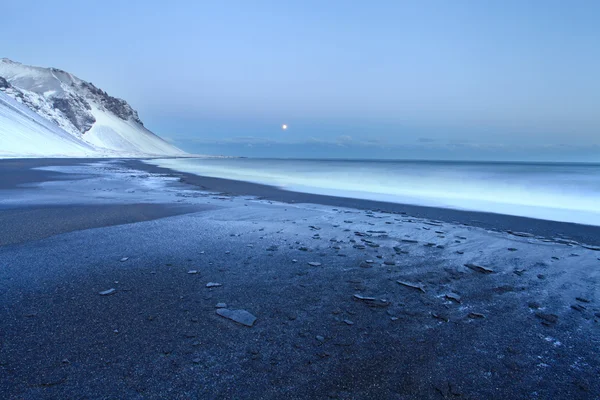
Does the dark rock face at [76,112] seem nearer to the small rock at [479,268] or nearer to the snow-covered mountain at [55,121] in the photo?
the snow-covered mountain at [55,121]

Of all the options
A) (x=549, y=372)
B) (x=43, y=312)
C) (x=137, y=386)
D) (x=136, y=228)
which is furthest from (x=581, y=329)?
(x=136, y=228)

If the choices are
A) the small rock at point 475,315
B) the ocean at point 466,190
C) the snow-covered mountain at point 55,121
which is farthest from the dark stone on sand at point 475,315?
the snow-covered mountain at point 55,121

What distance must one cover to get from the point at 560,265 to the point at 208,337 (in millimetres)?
6797

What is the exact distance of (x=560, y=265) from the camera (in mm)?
6590

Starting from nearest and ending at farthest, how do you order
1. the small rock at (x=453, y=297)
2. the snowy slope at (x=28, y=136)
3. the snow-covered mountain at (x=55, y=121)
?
the small rock at (x=453, y=297) → the snowy slope at (x=28, y=136) → the snow-covered mountain at (x=55, y=121)

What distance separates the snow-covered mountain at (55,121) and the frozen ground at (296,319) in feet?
241

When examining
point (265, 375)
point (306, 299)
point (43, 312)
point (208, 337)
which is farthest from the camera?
point (306, 299)

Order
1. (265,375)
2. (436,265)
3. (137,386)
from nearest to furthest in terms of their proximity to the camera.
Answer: (137,386) < (265,375) < (436,265)

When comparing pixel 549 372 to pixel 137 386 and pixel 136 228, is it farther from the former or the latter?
pixel 136 228

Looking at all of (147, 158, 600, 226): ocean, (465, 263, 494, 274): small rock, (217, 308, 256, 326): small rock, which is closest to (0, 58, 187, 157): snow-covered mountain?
(147, 158, 600, 226): ocean

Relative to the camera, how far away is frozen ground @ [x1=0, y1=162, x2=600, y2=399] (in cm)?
297

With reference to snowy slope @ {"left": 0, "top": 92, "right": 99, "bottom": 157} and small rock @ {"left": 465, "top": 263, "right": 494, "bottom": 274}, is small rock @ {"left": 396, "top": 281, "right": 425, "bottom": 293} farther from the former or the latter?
snowy slope @ {"left": 0, "top": 92, "right": 99, "bottom": 157}

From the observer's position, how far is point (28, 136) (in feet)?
258

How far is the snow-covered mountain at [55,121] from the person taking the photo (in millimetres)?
78125
